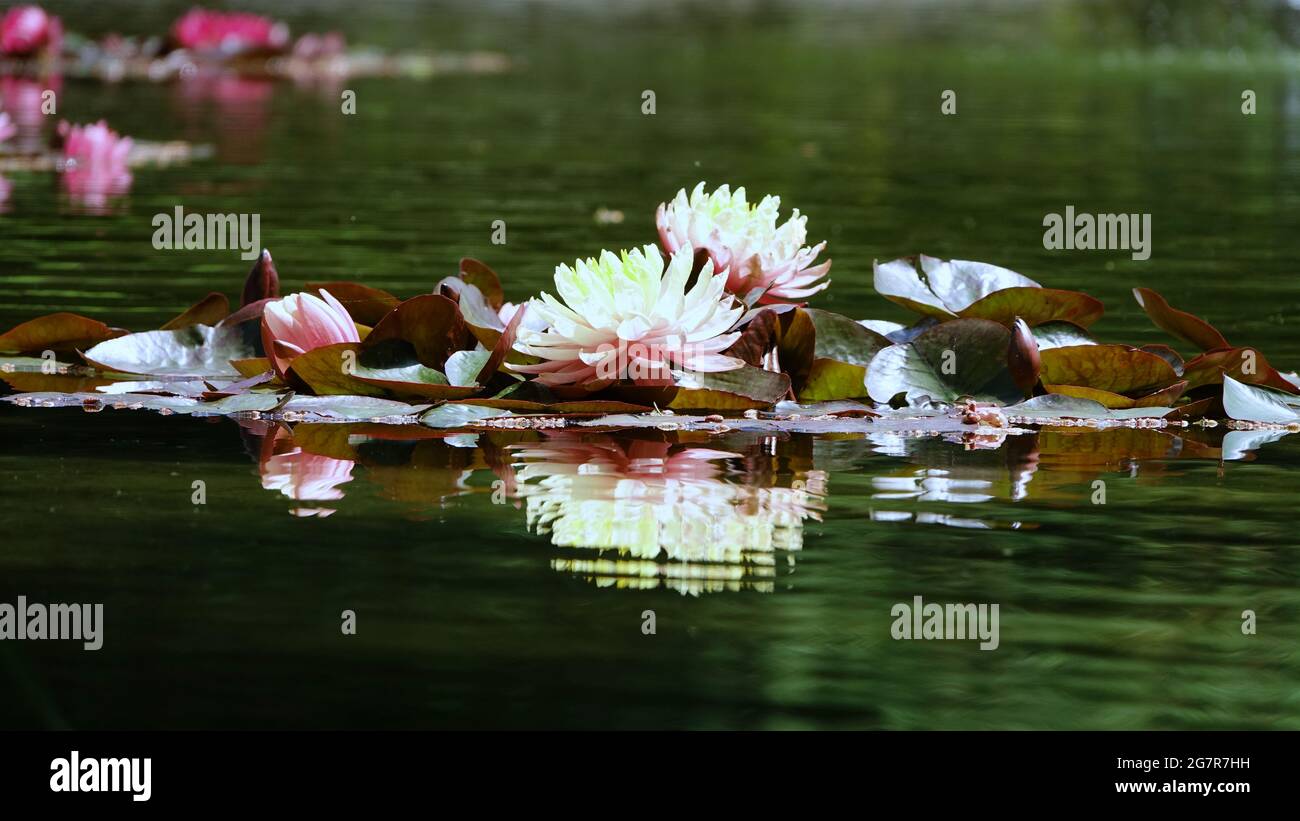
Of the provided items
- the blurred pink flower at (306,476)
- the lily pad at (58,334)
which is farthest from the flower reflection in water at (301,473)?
the lily pad at (58,334)

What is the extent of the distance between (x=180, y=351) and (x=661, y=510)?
170cm

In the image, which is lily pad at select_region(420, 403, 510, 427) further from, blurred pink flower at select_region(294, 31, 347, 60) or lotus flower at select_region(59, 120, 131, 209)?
blurred pink flower at select_region(294, 31, 347, 60)

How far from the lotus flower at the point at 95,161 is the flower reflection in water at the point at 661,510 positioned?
6.71 m

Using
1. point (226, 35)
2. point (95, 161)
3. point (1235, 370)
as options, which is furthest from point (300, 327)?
point (226, 35)

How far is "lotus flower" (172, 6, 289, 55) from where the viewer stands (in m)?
19.0

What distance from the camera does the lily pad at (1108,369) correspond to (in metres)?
4.30

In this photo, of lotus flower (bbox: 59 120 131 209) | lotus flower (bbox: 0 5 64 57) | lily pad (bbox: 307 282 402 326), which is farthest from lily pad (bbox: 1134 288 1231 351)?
lotus flower (bbox: 0 5 64 57)

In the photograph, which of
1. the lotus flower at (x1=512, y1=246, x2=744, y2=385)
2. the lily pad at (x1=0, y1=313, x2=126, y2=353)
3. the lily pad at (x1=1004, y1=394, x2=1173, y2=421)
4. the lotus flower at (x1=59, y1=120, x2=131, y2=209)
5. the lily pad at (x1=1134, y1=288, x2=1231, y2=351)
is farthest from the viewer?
the lotus flower at (x1=59, y1=120, x2=131, y2=209)

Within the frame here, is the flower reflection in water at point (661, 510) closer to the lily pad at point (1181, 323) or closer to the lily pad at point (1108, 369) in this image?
the lily pad at point (1108, 369)

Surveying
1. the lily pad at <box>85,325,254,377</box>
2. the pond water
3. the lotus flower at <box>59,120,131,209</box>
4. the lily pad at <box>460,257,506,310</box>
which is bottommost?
the pond water

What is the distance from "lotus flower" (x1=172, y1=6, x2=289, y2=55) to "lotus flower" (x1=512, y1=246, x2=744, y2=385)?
15803mm

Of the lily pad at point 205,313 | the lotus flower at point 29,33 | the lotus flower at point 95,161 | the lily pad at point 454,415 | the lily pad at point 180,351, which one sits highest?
the lotus flower at point 29,33
